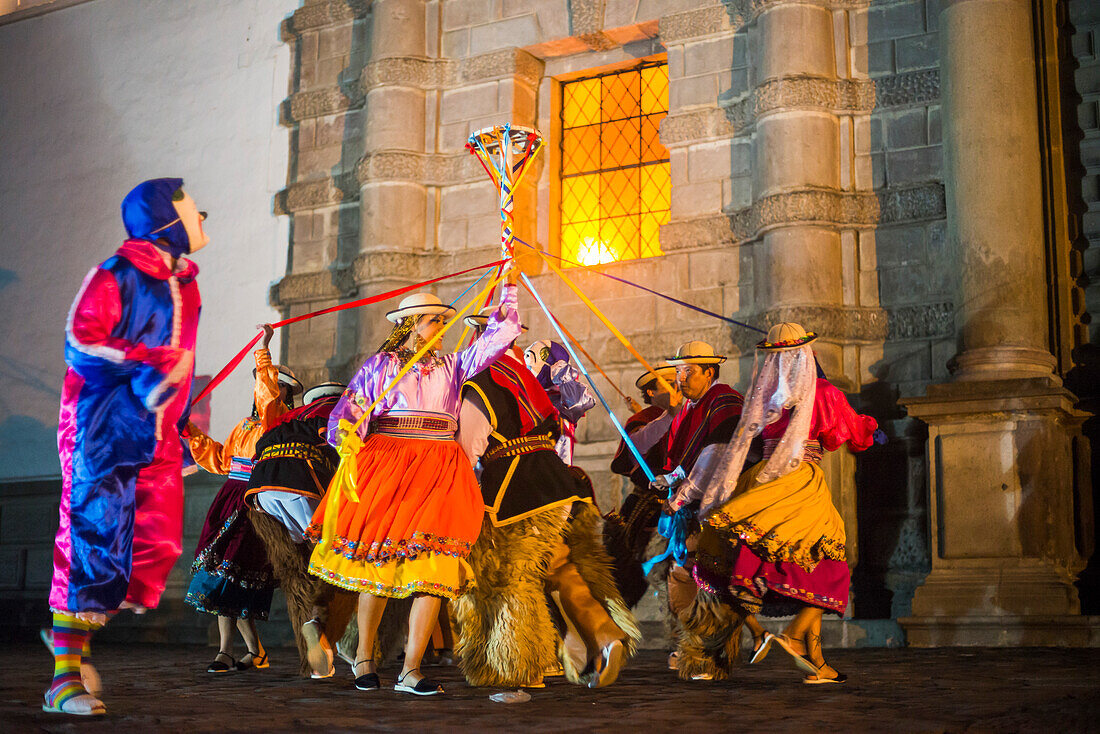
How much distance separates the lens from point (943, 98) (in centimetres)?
Answer: 927

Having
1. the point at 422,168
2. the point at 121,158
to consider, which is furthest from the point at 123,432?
the point at 121,158

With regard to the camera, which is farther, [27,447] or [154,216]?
[27,447]

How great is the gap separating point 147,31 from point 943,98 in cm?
910

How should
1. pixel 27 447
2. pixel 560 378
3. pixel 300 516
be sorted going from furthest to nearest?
pixel 27 447
pixel 560 378
pixel 300 516

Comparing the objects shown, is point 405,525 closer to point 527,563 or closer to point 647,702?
point 527,563

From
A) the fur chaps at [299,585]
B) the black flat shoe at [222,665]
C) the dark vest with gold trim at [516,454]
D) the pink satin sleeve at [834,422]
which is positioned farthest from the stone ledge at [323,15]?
the pink satin sleeve at [834,422]

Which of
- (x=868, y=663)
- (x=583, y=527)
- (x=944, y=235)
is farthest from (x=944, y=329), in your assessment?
(x=583, y=527)

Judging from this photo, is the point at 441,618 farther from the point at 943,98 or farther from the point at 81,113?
the point at 81,113

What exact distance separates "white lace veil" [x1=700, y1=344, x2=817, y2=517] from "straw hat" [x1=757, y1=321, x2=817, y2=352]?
3cm

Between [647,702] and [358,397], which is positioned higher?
[358,397]

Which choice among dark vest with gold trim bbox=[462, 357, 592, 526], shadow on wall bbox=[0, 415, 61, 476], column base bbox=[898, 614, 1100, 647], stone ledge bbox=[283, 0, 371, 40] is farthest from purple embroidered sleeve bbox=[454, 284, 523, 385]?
shadow on wall bbox=[0, 415, 61, 476]

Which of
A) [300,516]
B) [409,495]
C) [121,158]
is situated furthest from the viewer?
[121,158]

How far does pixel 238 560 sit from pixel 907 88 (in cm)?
628

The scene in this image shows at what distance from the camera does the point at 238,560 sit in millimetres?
7355
